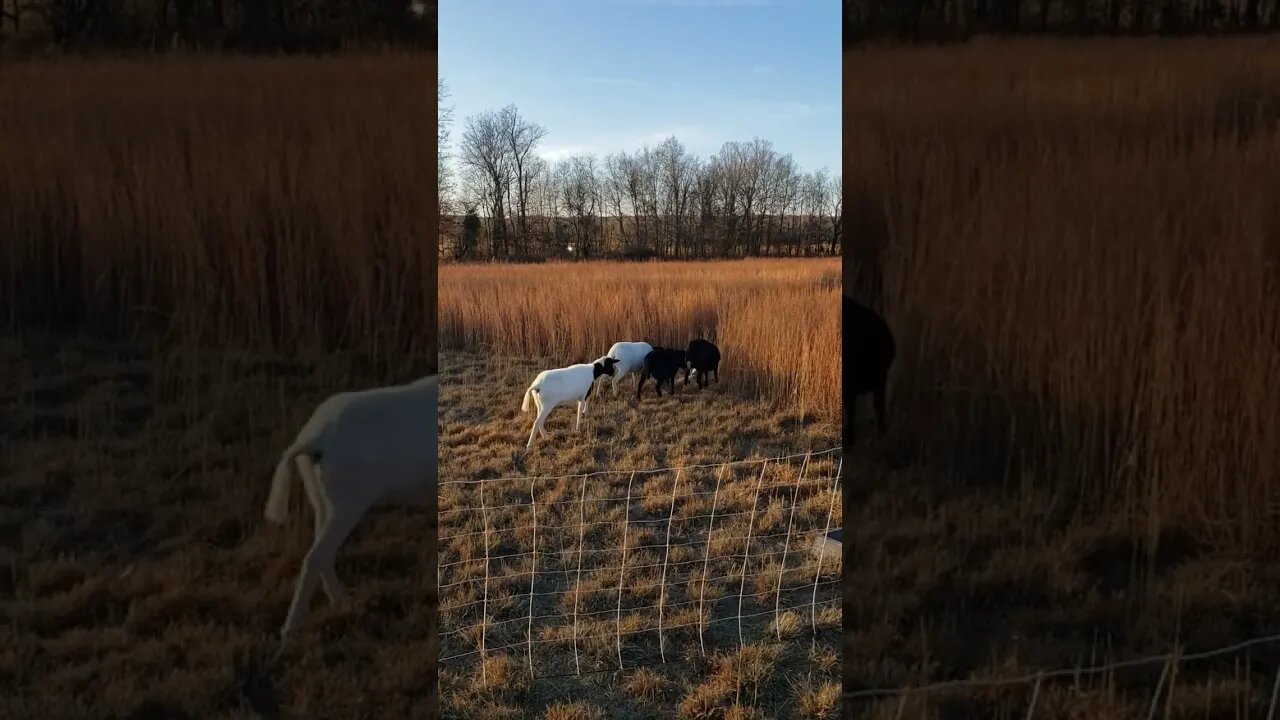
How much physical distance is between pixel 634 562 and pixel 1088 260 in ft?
6.39

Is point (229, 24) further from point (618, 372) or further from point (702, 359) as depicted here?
point (702, 359)

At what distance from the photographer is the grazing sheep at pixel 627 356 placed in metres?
2.78

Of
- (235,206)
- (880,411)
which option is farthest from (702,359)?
(235,206)

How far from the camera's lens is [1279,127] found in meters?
2.65

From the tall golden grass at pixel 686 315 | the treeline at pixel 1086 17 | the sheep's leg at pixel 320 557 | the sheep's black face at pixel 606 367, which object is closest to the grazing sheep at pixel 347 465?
the sheep's leg at pixel 320 557

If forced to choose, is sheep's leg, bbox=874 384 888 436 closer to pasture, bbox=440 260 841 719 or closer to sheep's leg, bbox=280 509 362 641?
pasture, bbox=440 260 841 719

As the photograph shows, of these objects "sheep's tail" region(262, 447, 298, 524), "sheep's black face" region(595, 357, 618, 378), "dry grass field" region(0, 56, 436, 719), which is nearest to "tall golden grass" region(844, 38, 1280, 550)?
"sheep's black face" region(595, 357, 618, 378)

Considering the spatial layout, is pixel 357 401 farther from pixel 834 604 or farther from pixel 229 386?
pixel 834 604

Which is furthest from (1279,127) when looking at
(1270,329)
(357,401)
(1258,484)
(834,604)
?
(357,401)

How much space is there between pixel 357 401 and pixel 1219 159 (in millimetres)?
A: 3040

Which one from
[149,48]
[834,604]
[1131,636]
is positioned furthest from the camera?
[834,604]

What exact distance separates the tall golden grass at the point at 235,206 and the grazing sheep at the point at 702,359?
1002mm

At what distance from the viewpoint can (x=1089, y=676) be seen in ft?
8.27

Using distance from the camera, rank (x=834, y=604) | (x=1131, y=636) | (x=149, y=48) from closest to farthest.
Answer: (x=149, y=48) → (x=1131, y=636) → (x=834, y=604)
